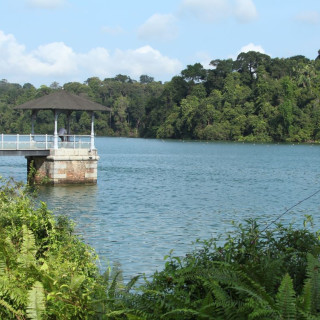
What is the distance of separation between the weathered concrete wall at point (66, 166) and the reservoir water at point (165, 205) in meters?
0.69

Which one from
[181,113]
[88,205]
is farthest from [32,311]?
[181,113]

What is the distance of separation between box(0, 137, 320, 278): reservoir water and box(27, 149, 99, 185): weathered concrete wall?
0.69 meters

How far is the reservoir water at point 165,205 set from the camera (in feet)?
52.7

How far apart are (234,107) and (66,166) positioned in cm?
9424

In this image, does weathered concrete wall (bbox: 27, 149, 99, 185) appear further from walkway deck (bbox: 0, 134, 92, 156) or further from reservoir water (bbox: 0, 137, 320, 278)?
reservoir water (bbox: 0, 137, 320, 278)

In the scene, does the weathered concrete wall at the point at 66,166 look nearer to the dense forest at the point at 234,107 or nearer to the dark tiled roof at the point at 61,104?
the dark tiled roof at the point at 61,104

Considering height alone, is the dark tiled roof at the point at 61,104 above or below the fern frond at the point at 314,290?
above

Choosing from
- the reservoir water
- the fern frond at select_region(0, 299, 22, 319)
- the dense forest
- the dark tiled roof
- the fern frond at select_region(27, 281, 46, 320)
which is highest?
the dense forest

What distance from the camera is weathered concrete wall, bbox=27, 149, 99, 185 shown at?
29906mm

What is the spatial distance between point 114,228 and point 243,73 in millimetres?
115780

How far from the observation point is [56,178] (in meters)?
29.9

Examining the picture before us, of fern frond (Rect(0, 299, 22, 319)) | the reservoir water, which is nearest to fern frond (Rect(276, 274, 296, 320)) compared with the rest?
fern frond (Rect(0, 299, 22, 319))

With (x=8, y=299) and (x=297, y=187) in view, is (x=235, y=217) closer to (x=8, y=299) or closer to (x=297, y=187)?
(x=297, y=187)

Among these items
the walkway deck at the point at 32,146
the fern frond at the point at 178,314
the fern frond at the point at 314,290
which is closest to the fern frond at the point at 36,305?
the fern frond at the point at 178,314
